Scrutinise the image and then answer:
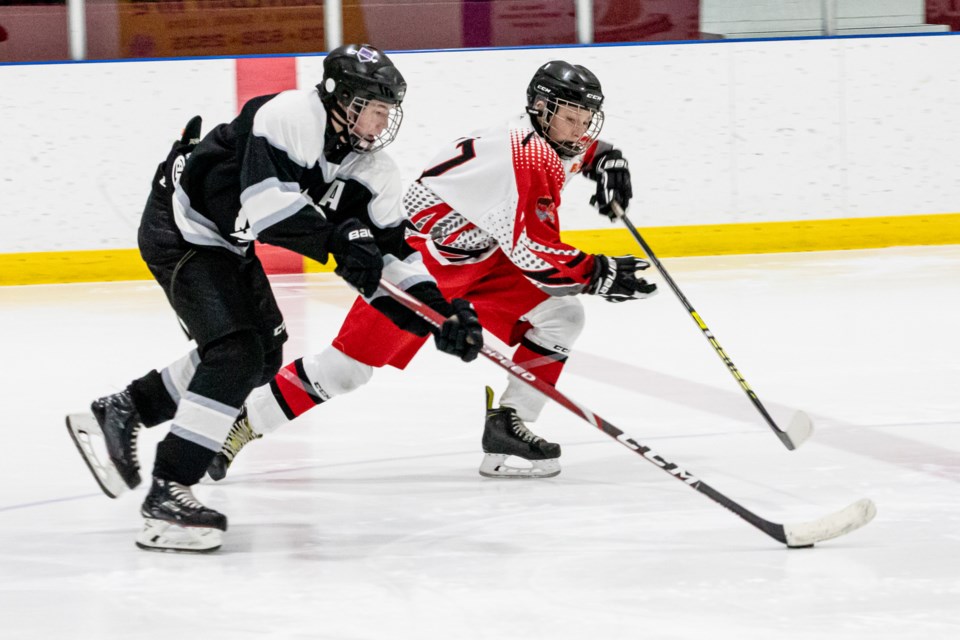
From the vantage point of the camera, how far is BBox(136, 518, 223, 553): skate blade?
2645 mm

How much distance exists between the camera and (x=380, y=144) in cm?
277

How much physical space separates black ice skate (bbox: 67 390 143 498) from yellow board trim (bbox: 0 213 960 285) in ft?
12.4

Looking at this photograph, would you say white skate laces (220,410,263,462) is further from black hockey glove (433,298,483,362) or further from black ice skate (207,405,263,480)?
black hockey glove (433,298,483,362)

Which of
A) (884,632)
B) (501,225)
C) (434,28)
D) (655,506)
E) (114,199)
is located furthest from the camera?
(434,28)

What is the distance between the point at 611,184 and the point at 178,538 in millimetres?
1363

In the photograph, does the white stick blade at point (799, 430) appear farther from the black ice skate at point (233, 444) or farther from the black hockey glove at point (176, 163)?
the black hockey glove at point (176, 163)

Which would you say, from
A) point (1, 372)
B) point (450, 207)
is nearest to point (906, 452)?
point (450, 207)

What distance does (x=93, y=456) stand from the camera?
9.86ft

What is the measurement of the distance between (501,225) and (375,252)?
0.55 meters

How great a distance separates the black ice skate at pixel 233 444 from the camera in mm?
3113

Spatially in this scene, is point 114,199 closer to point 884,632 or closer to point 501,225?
point 501,225

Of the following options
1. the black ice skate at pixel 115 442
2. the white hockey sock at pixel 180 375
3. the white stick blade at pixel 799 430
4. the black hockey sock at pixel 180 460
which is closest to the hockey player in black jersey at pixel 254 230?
the black hockey sock at pixel 180 460

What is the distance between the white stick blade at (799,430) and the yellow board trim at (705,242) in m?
3.61

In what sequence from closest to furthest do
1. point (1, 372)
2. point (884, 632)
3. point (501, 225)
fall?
point (884, 632)
point (501, 225)
point (1, 372)
